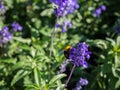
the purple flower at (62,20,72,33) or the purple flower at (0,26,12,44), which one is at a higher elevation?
the purple flower at (0,26,12,44)

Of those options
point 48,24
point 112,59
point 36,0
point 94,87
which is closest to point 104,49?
point 112,59

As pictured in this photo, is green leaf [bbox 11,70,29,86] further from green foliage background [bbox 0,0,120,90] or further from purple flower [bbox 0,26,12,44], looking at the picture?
purple flower [bbox 0,26,12,44]

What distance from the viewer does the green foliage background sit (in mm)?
5574

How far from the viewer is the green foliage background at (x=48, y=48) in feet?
18.3

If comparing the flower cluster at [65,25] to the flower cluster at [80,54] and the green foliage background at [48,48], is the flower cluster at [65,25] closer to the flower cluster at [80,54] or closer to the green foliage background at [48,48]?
the green foliage background at [48,48]

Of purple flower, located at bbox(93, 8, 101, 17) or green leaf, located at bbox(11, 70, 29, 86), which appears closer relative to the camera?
green leaf, located at bbox(11, 70, 29, 86)

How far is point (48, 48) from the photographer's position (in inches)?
262

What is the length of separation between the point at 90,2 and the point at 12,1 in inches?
74.8

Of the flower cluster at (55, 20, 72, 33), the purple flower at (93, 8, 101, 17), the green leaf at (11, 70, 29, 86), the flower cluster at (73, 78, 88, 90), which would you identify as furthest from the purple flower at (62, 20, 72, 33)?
the flower cluster at (73, 78, 88, 90)

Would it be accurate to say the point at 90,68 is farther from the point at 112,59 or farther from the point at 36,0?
the point at 36,0

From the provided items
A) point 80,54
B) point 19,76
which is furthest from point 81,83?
point 19,76

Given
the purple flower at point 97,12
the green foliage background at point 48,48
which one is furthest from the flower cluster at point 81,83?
the purple flower at point 97,12

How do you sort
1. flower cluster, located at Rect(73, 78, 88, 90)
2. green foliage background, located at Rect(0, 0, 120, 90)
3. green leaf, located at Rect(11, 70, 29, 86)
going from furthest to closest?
green foliage background, located at Rect(0, 0, 120, 90) < green leaf, located at Rect(11, 70, 29, 86) < flower cluster, located at Rect(73, 78, 88, 90)

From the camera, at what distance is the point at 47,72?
577 cm
